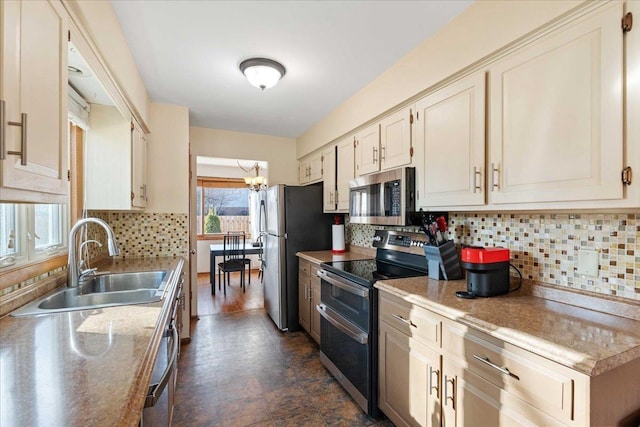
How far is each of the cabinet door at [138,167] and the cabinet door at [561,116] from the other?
248cm

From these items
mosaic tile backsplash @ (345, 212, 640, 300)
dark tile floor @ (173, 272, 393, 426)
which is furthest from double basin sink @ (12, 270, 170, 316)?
mosaic tile backsplash @ (345, 212, 640, 300)

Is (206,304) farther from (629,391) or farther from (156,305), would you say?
(629,391)

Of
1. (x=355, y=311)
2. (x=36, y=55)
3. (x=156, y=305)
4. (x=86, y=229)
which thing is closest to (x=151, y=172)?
(x=86, y=229)

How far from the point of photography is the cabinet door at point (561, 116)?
1.10 m

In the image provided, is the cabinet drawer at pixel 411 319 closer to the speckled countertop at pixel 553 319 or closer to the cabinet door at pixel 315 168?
the speckled countertop at pixel 553 319

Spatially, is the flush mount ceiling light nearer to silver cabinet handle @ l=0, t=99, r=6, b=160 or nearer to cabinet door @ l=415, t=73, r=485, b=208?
cabinet door @ l=415, t=73, r=485, b=208

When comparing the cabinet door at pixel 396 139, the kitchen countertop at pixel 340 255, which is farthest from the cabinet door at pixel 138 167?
the cabinet door at pixel 396 139

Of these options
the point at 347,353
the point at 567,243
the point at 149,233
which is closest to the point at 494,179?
the point at 567,243

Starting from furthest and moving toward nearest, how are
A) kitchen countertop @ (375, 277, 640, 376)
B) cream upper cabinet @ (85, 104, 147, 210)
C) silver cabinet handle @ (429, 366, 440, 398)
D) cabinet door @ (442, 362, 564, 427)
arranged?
1. cream upper cabinet @ (85, 104, 147, 210)
2. silver cabinet handle @ (429, 366, 440, 398)
3. cabinet door @ (442, 362, 564, 427)
4. kitchen countertop @ (375, 277, 640, 376)

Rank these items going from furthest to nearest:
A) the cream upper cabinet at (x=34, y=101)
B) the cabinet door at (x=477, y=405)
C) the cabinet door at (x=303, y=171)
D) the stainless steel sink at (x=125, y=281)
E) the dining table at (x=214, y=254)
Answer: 1. the dining table at (x=214, y=254)
2. the cabinet door at (x=303, y=171)
3. the stainless steel sink at (x=125, y=281)
4. the cabinet door at (x=477, y=405)
5. the cream upper cabinet at (x=34, y=101)

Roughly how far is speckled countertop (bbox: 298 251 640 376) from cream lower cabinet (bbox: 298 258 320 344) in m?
1.24

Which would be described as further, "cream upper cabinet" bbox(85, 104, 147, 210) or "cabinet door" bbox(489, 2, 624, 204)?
"cream upper cabinet" bbox(85, 104, 147, 210)

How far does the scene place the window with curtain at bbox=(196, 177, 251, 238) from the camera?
6.55 metres

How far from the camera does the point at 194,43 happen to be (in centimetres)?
196
